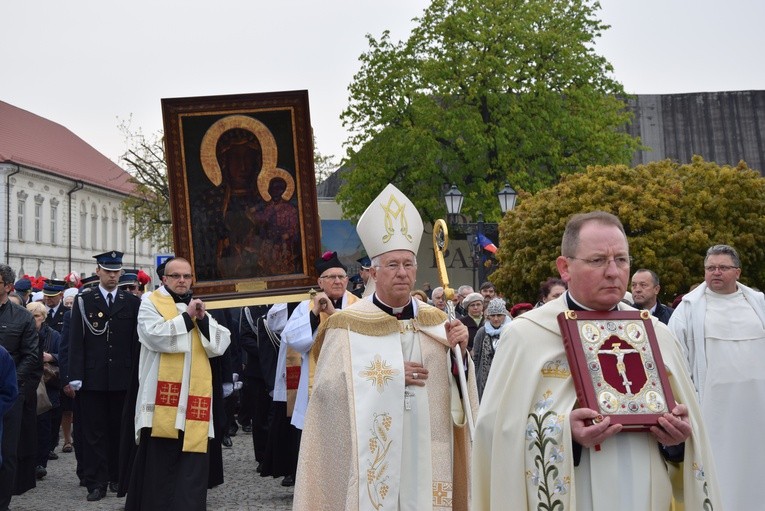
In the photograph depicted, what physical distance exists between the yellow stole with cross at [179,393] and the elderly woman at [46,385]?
2.82 metres

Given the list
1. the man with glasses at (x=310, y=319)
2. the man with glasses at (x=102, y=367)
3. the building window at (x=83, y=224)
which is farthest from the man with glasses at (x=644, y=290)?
the building window at (x=83, y=224)

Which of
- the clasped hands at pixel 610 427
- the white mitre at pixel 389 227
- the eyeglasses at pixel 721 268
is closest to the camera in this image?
the clasped hands at pixel 610 427

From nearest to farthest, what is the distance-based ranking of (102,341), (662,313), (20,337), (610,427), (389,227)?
(610,427), (389,227), (20,337), (662,313), (102,341)

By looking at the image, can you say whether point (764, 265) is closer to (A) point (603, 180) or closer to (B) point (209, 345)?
(A) point (603, 180)

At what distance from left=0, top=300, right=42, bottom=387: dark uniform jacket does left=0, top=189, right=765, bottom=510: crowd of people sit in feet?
0.06

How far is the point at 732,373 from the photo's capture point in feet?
31.2

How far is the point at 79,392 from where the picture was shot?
1197 centimetres

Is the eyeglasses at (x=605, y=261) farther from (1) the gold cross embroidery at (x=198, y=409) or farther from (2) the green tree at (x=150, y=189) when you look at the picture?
(2) the green tree at (x=150, y=189)

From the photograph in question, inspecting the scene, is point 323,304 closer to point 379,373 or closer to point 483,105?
point 379,373

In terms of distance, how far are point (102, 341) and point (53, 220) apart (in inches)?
2637

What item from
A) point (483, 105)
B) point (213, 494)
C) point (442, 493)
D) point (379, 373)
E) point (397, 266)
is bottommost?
point (213, 494)

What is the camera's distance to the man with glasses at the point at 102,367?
11727 mm

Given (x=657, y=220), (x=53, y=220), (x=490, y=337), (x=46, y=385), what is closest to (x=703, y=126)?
(x=657, y=220)

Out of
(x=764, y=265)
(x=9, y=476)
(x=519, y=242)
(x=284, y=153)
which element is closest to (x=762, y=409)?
(x=284, y=153)
